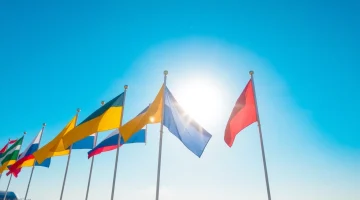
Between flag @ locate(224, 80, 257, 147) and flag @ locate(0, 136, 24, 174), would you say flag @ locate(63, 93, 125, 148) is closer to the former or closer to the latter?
flag @ locate(224, 80, 257, 147)

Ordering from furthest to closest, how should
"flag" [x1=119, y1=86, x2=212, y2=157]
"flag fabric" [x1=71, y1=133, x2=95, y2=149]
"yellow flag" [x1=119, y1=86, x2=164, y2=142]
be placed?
1. "flag fabric" [x1=71, y1=133, x2=95, y2=149]
2. "yellow flag" [x1=119, y1=86, x2=164, y2=142]
3. "flag" [x1=119, y1=86, x2=212, y2=157]

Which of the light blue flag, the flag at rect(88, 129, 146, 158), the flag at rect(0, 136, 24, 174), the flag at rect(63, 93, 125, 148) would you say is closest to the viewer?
the light blue flag

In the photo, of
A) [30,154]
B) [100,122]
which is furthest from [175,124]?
[30,154]

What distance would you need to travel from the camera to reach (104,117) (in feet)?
51.5

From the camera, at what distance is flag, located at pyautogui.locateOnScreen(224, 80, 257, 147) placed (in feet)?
42.8

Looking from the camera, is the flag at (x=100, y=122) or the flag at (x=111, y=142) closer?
the flag at (x=100, y=122)

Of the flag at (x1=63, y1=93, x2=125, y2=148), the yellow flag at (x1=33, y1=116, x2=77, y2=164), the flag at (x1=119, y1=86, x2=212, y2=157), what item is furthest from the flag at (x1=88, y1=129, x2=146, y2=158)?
the flag at (x1=119, y1=86, x2=212, y2=157)

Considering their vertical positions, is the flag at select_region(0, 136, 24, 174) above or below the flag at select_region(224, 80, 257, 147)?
above

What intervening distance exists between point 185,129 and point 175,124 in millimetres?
597

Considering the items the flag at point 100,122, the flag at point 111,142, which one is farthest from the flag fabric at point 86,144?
the flag at point 100,122

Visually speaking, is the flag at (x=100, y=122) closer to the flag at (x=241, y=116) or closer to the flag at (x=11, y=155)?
the flag at (x=241, y=116)

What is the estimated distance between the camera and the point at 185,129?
42.5ft

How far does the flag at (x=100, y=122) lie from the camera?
1468cm

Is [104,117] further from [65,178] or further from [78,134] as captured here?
[65,178]
